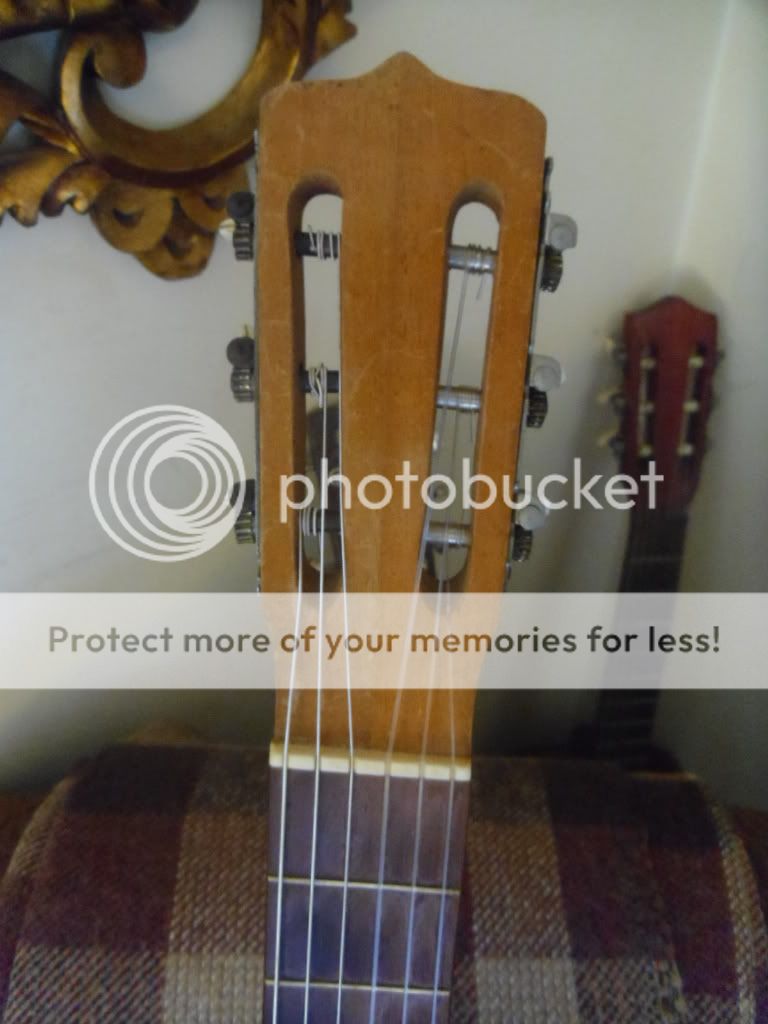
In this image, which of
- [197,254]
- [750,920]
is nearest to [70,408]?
[197,254]

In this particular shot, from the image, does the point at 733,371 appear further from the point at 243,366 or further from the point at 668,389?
the point at 243,366

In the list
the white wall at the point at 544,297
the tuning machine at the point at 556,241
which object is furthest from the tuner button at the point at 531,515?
the white wall at the point at 544,297

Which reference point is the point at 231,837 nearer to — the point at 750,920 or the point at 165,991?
the point at 165,991

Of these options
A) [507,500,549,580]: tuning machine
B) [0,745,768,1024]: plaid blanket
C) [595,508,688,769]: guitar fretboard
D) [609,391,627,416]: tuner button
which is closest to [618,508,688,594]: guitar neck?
[595,508,688,769]: guitar fretboard

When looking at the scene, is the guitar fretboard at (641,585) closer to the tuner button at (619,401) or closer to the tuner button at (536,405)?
the tuner button at (619,401)

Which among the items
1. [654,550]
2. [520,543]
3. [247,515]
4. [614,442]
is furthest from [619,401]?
[247,515]
